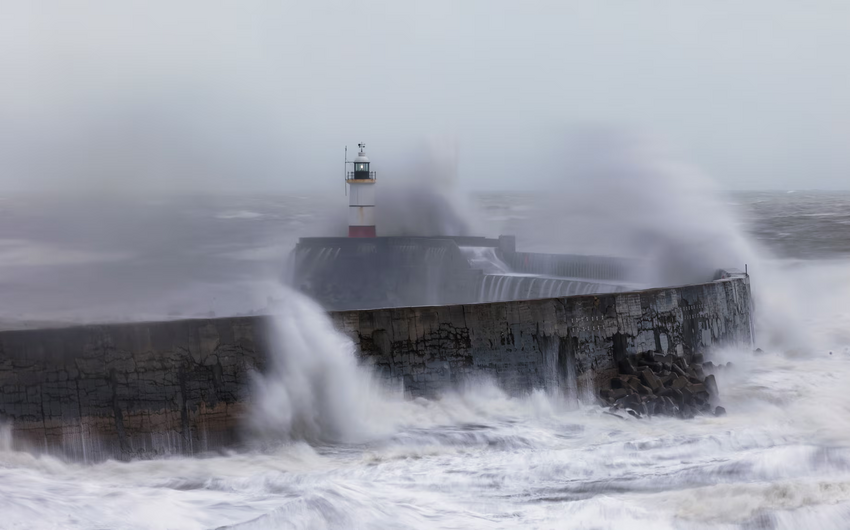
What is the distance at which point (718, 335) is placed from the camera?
8.96 meters

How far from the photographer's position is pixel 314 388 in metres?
6.18

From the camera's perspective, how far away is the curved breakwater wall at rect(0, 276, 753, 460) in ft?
17.8

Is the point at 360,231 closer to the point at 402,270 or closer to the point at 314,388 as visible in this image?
the point at 402,270

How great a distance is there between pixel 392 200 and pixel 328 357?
41.3 feet

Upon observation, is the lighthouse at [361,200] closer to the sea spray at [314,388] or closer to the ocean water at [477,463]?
the ocean water at [477,463]

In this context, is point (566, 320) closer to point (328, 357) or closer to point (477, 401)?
point (477, 401)

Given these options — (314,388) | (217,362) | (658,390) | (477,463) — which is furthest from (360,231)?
(477,463)

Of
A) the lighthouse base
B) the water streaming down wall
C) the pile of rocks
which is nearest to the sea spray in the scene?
the pile of rocks

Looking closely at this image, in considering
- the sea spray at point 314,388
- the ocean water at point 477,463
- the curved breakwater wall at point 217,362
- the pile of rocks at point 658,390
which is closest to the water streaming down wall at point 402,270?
the ocean water at point 477,463

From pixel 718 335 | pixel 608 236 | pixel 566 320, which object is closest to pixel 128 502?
pixel 566 320

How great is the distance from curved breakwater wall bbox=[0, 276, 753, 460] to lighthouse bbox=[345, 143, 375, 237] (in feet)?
28.8

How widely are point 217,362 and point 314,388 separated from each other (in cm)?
77

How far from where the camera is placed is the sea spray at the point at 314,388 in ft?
19.5

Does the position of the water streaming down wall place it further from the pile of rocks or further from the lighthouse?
the pile of rocks
